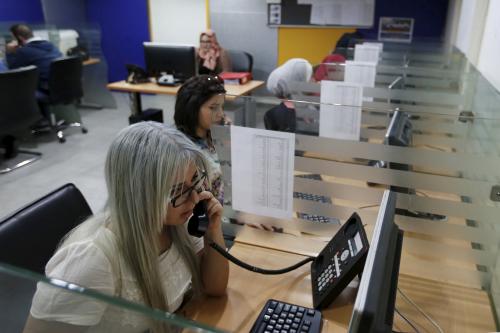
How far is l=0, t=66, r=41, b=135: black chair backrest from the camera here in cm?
373

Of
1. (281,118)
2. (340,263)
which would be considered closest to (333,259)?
(340,263)

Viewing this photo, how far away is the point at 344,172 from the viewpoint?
1.36 m

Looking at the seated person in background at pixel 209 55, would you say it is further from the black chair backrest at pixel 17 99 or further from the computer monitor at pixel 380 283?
the computer monitor at pixel 380 283

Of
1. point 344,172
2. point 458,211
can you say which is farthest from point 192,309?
point 458,211

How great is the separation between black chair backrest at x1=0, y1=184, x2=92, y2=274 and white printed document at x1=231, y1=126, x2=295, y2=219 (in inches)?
20.9

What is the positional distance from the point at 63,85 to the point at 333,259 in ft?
14.6

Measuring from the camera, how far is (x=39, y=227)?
49.2 inches

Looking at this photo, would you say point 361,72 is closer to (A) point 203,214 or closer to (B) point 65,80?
(A) point 203,214

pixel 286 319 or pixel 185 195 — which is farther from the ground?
pixel 185 195

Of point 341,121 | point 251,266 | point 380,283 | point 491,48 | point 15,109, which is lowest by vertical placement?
point 15,109

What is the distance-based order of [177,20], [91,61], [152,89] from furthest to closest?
[177,20], [91,61], [152,89]

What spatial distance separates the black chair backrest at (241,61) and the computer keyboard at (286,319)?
4.93 metres

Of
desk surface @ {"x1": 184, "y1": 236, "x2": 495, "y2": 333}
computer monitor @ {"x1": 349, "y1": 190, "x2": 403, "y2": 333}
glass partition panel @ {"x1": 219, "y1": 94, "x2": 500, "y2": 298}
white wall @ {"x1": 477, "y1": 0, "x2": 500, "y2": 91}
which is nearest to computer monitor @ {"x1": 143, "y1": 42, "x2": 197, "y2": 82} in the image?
white wall @ {"x1": 477, "y1": 0, "x2": 500, "y2": 91}

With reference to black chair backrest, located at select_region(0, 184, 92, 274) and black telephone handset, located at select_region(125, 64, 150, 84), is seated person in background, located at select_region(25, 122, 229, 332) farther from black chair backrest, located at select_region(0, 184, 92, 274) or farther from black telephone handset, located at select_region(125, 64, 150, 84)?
black telephone handset, located at select_region(125, 64, 150, 84)
